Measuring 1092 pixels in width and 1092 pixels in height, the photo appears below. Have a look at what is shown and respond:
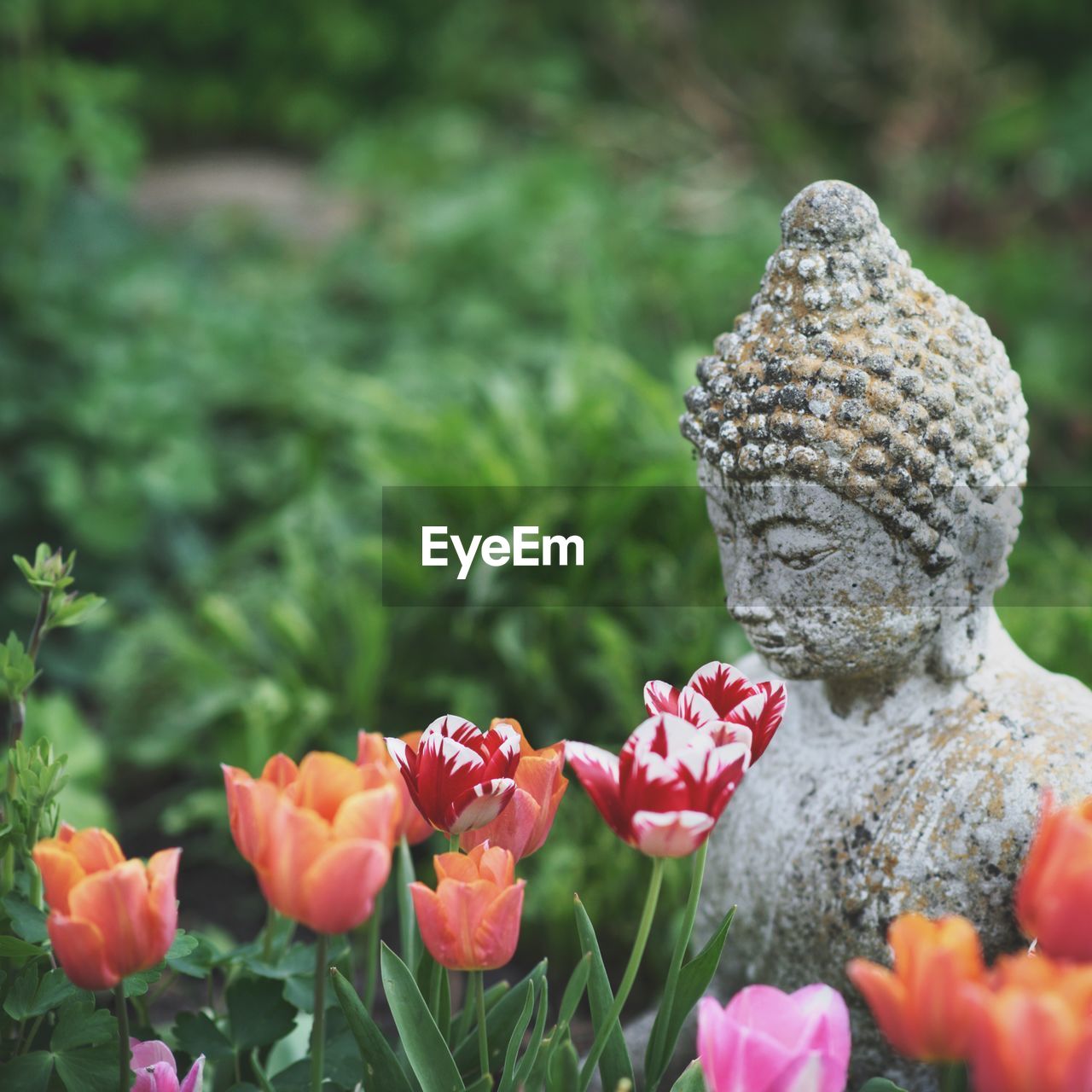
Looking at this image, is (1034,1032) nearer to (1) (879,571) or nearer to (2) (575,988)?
(2) (575,988)

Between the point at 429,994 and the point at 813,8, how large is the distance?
7.58 metres

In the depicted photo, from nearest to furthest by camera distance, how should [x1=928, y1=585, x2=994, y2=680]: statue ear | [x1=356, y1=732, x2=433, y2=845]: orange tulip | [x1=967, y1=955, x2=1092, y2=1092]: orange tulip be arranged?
[x1=967, y1=955, x2=1092, y2=1092]: orange tulip < [x1=356, y1=732, x2=433, y2=845]: orange tulip < [x1=928, y1=585, x2=994, y2=680]: statue ear

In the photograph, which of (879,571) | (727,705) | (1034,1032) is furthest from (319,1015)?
(879,571)

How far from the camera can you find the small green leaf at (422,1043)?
1163 mm

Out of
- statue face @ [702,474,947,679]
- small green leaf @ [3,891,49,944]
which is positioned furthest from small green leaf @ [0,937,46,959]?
statue face @ [702,474,947,679]

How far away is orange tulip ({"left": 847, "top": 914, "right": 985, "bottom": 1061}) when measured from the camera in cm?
85

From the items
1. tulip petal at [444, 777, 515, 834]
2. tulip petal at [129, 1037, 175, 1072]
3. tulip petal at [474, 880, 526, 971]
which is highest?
tulip petal at [444, 777, 515, 834]

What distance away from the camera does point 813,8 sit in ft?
25.0

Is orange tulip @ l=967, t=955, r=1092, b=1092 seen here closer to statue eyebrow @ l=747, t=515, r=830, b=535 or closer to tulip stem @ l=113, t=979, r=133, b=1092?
statue eyebrow @ l=747, t=515, r=830, b=535

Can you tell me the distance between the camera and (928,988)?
855 millimetres

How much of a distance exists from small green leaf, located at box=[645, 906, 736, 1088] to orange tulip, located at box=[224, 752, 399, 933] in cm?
39

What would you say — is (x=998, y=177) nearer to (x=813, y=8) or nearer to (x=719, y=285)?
(x=813, y=8)

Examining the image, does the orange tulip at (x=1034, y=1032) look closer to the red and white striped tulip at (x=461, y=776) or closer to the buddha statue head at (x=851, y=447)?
the red and white striped tulip at (x=461, y=776)

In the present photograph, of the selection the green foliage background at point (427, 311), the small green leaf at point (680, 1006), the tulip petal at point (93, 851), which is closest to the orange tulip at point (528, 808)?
the small green leaf at point (680, 1006)
